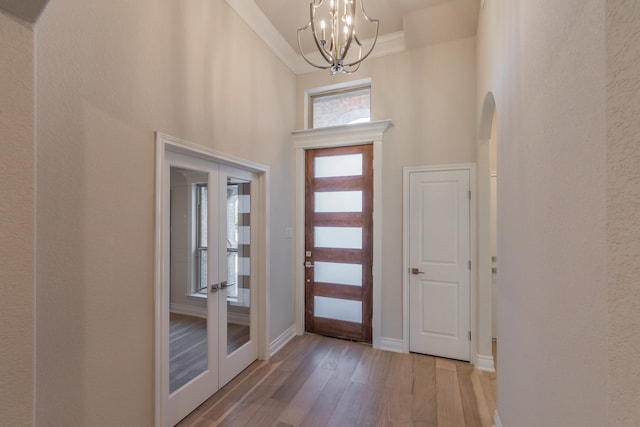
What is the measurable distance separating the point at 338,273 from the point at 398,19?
312cm

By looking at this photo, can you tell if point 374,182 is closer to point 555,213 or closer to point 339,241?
point 339,241

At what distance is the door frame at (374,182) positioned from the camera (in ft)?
10.6

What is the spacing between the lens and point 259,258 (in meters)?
3.01

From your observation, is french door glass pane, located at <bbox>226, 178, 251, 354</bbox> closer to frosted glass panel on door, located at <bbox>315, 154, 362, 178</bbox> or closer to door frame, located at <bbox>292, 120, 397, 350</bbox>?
door frame, located at <bbox>292, 120, 397, 350</bbox>

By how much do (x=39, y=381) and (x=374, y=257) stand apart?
286 cm

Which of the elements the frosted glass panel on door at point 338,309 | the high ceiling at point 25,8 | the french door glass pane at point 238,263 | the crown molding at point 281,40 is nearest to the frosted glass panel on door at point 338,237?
the frosted glass panel on door at point 338,309

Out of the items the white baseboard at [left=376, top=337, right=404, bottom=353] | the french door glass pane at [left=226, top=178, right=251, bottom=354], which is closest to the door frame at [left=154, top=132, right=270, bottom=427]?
the french door glass pane at [left=226, top=178, right=251, bottom=354]

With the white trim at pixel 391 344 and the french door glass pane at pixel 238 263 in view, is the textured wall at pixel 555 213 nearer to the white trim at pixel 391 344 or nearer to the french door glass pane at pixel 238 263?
the white trim at pixel 391 344

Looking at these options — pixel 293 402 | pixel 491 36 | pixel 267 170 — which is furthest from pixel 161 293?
pixel 491 36

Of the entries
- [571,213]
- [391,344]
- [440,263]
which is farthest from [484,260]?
[571,213]

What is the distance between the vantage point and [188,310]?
2186 millimetres

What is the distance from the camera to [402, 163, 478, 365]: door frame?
288 centimetres

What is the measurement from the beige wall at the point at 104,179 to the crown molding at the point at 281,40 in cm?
59

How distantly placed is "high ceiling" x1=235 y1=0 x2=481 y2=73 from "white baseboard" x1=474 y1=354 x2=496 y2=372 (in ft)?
11.6
